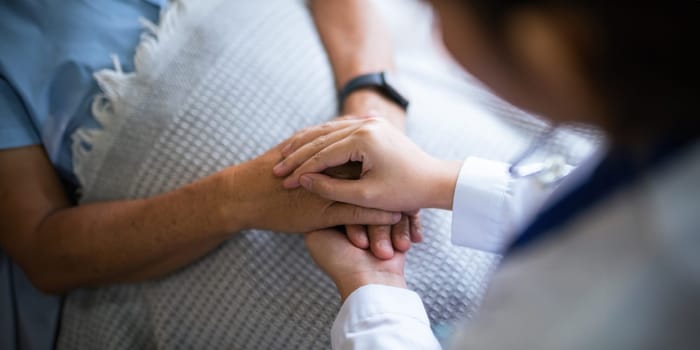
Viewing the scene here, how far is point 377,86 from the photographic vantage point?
3.71 ft

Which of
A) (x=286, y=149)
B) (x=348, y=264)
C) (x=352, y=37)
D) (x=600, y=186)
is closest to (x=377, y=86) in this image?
(x=352, y=37)

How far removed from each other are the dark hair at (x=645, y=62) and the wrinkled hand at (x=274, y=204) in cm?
52

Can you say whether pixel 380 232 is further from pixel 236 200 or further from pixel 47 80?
pixel 47 80

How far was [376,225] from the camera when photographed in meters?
0.95

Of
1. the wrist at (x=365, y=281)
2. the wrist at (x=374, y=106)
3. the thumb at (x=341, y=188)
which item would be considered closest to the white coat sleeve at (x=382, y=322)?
the wrist at (x=365, y=281)

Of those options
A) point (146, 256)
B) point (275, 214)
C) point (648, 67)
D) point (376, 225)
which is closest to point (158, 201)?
point (146, 256)

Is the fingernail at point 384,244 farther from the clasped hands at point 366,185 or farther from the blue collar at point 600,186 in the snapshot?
the blue collar at point 600,186

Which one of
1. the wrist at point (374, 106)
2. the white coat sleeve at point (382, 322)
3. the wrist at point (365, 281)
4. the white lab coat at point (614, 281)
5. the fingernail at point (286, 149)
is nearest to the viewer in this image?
the white lab coat at point (614, 281)

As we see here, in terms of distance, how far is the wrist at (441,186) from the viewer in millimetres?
940

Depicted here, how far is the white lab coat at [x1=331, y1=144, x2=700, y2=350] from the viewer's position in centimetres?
44

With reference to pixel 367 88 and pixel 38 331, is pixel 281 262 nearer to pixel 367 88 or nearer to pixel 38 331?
pixel 367 88

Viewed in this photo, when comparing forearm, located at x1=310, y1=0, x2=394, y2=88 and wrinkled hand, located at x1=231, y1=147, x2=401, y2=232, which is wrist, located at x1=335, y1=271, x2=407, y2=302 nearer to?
wrinkled hand, located at x1=231, y1=147, x2=401, y2=232

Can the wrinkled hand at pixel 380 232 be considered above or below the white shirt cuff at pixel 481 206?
below

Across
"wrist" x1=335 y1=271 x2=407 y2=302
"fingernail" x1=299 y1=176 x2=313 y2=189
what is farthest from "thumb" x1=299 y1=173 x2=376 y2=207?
"wrist" x1=335 y1=271 x2=407 y2=302
